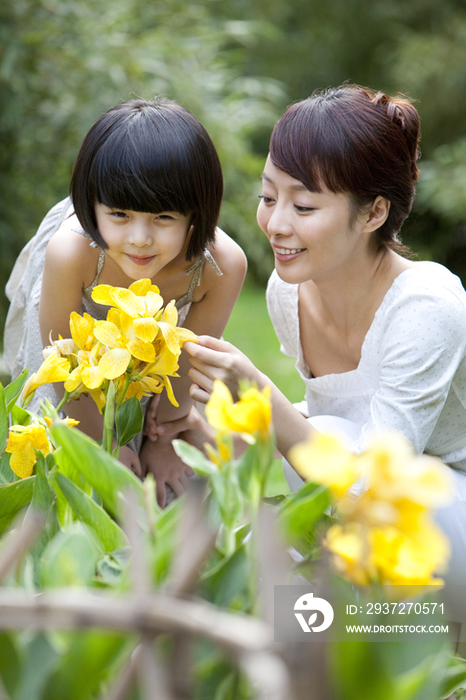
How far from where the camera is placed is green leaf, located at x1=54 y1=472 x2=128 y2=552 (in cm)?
62

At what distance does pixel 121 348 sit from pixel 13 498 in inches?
8.4

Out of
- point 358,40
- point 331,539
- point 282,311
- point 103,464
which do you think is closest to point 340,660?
point 331,539


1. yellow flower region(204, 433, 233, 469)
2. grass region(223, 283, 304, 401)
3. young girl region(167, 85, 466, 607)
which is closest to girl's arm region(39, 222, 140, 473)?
young girl region(167, 85, 466, 607)

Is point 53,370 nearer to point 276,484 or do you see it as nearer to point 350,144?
point 350,144

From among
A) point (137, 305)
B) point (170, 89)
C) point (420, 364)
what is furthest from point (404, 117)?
point (170, 89)

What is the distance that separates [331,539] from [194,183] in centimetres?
96

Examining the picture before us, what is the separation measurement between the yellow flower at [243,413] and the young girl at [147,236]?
29.8 inches

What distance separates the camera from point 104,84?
378cm

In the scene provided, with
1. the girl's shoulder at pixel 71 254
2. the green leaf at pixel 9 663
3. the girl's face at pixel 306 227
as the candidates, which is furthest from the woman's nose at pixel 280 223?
the green leaf at pixel 9 663

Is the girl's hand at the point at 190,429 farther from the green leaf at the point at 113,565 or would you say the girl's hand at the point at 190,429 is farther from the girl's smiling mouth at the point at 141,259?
the green leaf at the point at 113,565

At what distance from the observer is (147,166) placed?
125cm

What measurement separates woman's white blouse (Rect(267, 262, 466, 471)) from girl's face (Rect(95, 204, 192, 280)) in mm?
469

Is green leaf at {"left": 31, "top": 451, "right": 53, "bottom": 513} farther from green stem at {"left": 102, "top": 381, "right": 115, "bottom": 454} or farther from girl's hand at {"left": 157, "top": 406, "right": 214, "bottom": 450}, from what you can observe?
girl's hand at {"left": 157, "top": 406, "right": 214, "bottom": 450}

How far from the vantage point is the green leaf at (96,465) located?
2.00 feet
